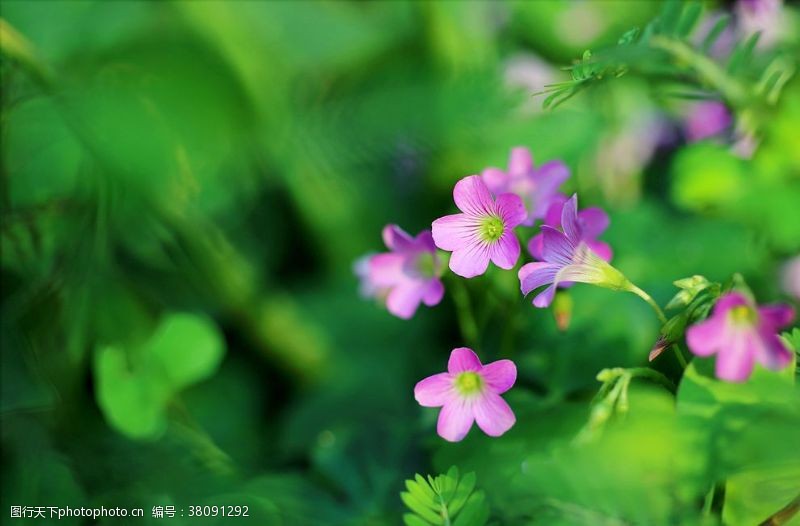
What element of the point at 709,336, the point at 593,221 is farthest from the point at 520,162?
the point at 709,336

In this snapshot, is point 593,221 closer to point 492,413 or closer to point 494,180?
point 494,180

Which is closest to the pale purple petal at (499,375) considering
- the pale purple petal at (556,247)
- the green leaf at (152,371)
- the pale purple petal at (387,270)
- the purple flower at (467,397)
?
the purple flower at (467,397)

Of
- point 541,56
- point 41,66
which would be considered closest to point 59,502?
point 41,66

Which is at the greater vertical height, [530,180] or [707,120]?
[707,120]

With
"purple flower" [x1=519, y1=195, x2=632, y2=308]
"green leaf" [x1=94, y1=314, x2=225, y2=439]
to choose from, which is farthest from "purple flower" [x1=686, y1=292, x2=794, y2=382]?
"green leaf" [x1=94, y1=314, x2=225, y2=439]

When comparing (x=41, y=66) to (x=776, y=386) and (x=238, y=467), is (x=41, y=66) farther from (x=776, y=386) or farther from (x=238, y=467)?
(x=776, y=386)

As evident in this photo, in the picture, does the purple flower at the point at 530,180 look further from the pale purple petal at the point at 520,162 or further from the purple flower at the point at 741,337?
the purple flower at the point at 741,337
